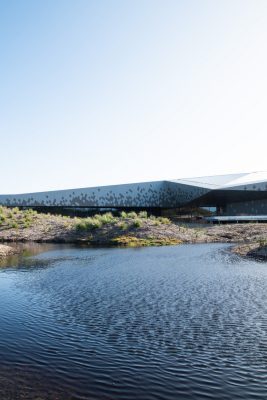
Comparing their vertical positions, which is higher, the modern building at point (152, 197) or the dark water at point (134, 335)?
the modern building at point (152, 197)

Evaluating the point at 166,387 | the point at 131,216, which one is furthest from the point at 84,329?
the point at 131,216

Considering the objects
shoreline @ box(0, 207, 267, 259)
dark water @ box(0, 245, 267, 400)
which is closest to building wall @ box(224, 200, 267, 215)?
shoreline @ box(0, 207, 267, 259)

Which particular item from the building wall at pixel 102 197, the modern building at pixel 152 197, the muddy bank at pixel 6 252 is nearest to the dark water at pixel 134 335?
the muddy bank at pixel 6 252

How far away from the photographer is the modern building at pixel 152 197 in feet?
202

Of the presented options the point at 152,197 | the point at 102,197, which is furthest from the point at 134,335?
the point at 152,197

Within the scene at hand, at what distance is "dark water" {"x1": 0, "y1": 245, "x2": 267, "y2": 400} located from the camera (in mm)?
6883

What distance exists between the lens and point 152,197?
7081cm

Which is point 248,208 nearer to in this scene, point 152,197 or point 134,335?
point 152,197

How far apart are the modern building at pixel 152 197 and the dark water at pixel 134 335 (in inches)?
1730

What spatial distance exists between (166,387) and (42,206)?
6472 cm

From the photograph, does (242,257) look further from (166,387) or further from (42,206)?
(42,206)

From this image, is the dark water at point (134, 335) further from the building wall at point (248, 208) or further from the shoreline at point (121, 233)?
the building wall at point (248, 208)

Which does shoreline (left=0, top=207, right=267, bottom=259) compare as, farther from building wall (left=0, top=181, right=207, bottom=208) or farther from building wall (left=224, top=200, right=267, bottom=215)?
building wall (left=0, top=181, right=207, bottom=208)

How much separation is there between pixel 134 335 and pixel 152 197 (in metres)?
61.4
